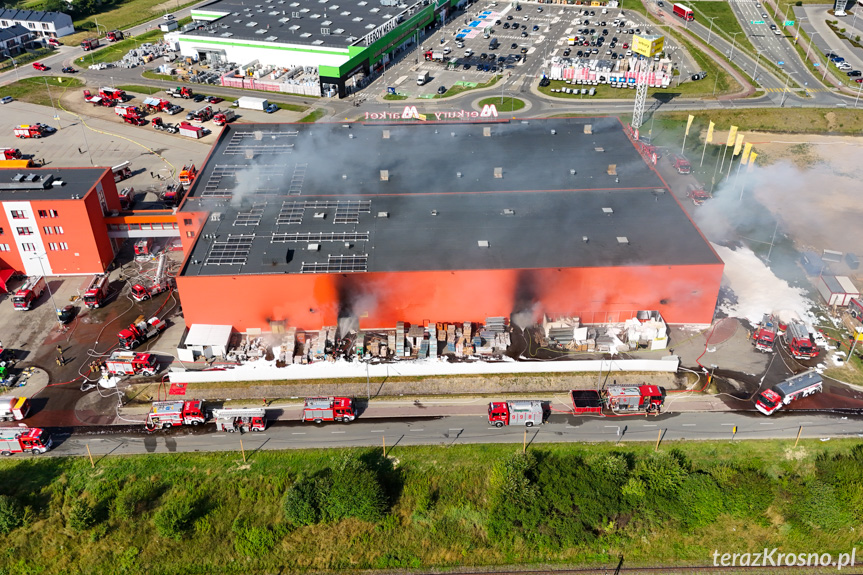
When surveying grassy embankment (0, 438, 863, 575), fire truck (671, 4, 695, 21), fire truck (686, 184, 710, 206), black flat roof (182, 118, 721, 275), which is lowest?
grassy embankment (0, 438, 863, 575)

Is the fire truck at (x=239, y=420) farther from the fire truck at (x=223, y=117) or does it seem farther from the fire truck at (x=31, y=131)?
the fire truck at (x=31, y=131)

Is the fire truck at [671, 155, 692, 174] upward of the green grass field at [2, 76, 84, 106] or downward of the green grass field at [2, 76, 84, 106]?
downward

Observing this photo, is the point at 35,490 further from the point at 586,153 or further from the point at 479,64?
the point at 479,64

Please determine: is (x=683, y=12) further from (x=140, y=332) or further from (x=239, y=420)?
(x=239, y=420)

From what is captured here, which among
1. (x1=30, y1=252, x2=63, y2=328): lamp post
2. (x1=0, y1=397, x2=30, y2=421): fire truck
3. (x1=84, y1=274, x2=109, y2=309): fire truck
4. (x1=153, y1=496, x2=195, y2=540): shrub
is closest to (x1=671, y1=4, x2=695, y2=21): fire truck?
(x1=84, y1=274, x2=109, y2=309): fire truck

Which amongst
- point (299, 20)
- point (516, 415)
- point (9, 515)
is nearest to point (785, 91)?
point (299, 20)

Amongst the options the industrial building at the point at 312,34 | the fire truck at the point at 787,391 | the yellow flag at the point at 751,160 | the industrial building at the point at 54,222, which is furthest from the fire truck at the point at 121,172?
the yellow flag at the point at 751,160

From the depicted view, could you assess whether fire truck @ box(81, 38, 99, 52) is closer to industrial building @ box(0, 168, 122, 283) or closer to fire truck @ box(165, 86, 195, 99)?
fire truck @ box(165, 86, 195, 99)
